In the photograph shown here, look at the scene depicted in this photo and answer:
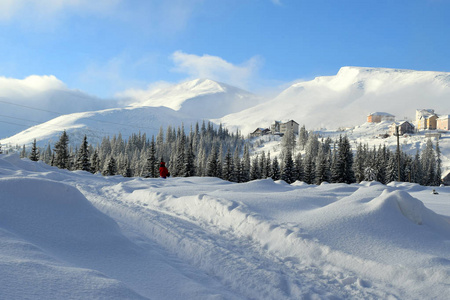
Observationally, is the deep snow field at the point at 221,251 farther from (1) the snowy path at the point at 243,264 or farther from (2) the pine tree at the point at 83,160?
(2) the pine tree at the point at 83,160

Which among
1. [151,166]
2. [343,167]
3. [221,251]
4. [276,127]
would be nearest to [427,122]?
[276,127]

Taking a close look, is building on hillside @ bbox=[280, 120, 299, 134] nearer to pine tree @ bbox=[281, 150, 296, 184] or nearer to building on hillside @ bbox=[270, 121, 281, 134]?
building on hillside @ bbox=[270, 121, 281, 134]

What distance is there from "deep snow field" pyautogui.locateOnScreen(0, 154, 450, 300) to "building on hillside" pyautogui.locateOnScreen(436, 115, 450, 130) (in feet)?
662

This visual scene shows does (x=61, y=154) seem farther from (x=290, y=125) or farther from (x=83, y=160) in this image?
(x=290, y=125)

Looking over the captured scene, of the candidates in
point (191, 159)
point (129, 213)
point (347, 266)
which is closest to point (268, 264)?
point (347, 266)

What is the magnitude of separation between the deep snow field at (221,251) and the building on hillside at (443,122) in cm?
20174

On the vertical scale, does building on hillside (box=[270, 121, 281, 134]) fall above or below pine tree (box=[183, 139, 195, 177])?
above

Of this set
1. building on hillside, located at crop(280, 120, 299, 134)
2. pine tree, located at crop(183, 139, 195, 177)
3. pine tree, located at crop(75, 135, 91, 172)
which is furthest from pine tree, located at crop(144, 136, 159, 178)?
building on hillside, located at crop(280, 120, 299, 134)

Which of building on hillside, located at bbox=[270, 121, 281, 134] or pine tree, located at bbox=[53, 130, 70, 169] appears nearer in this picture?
pine tree, located at bbox=[53, 130, 70, 169]

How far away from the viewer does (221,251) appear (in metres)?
6.70

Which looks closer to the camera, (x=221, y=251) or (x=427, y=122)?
(x=221, y=251)

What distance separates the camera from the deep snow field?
4078mm

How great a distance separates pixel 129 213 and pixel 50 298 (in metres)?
7.35

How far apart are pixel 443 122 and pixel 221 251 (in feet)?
691
